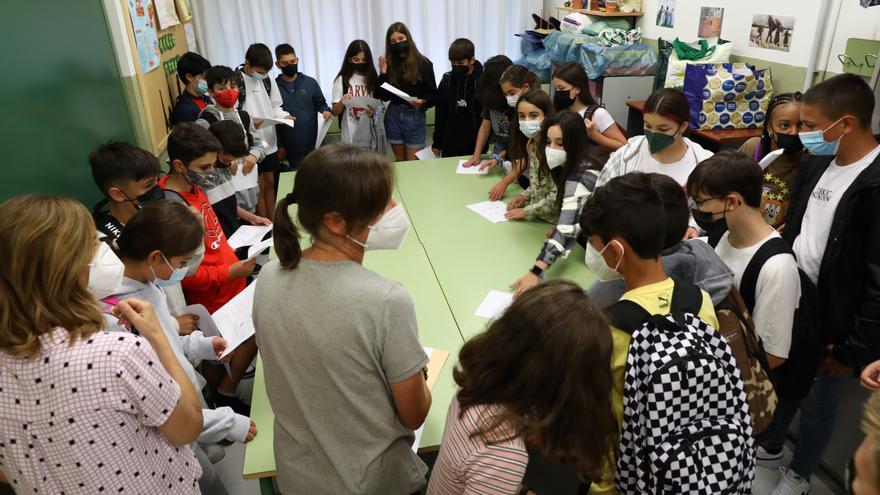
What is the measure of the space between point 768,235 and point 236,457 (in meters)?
2.17

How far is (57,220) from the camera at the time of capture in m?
0.95

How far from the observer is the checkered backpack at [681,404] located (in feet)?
3.51

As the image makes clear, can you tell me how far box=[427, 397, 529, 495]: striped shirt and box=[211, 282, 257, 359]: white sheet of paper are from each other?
0.97 meters

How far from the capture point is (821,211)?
1664mm

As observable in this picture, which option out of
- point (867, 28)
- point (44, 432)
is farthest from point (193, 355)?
point (867, 28)

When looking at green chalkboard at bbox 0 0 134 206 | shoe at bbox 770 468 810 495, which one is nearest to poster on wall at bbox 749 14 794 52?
shoe at bbox 770 468 810 495

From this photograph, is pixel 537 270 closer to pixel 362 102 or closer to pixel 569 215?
pixel 569 215

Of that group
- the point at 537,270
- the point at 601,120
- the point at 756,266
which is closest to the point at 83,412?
the point at 537,270

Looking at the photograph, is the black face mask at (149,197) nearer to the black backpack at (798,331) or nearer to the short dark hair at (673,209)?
the short dark hair at (673,209)

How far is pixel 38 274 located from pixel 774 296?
5.63 feet

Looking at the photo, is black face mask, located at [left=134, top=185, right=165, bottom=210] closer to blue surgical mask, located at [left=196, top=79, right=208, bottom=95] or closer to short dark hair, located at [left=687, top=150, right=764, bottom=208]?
blue surgical mask, located at [left=196, top=79, right=208, bottom=95]

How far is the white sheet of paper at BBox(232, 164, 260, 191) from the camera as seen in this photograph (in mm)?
2649

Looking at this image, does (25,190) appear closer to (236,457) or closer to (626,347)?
(236,457)

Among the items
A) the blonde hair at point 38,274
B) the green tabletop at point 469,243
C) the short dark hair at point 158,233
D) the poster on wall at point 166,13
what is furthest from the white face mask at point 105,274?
the poster on wall at point 166,13
